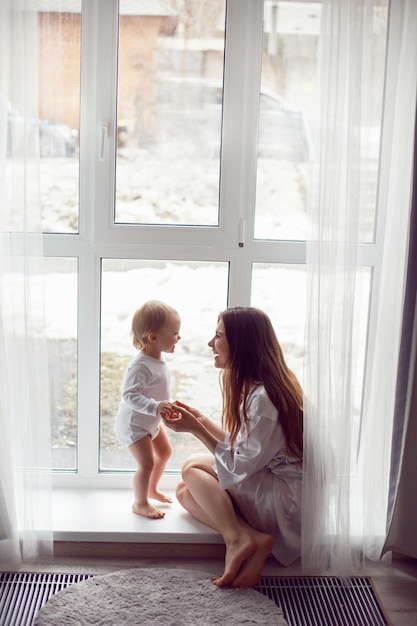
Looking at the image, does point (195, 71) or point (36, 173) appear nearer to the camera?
point (36, 173)

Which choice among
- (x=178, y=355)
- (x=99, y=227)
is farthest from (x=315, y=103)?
(x=178, y=355)

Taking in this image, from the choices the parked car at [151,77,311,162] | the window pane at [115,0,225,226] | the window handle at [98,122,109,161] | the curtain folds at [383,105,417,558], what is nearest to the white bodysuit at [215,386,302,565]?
the curtain folds at [383,105,417,558]

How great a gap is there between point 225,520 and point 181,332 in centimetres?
70

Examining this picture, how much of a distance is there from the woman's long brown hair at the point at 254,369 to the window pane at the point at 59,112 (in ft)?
2.22

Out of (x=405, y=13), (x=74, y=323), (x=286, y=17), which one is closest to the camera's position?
(x=405, y=13)

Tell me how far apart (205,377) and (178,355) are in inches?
5.1

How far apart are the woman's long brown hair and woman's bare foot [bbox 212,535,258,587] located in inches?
12.4

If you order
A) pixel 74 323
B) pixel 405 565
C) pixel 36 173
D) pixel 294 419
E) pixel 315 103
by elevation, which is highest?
pixel 315 103

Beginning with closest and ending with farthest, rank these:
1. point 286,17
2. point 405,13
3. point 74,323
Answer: point 405,13, point 286,17, point 74,323

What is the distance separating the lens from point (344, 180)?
2383mm

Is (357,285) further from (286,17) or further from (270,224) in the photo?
(286,17)

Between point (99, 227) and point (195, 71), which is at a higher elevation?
point (195, 71)

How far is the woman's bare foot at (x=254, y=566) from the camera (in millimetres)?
2359

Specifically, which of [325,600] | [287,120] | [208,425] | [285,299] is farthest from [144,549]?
[287,120]
